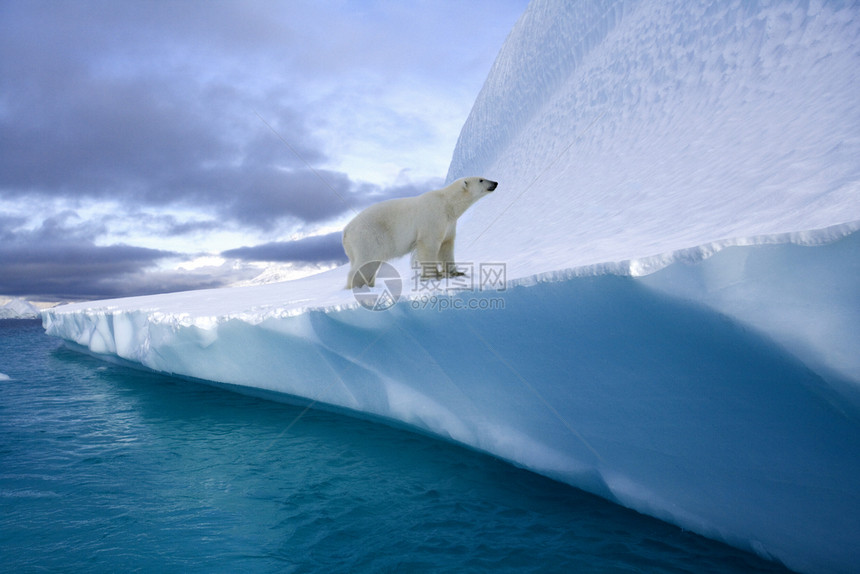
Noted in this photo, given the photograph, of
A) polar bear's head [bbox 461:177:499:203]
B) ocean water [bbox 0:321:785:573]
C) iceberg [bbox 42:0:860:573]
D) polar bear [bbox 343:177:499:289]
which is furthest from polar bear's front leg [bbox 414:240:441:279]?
ocean water [bbox 0:321:785:573]

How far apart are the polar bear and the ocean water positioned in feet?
4.26

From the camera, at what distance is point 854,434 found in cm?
143

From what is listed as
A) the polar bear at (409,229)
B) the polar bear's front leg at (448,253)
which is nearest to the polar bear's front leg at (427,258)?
the polar bear at (409,229)

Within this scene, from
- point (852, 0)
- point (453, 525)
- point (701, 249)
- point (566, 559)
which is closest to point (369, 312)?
point (453, 525)

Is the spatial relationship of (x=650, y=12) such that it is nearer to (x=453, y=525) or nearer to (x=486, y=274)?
(x=486, y=274)

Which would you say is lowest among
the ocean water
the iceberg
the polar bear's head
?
the ocean water

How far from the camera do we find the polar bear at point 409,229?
324cm

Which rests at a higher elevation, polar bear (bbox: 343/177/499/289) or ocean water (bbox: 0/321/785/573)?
polar bear (bbox: 343/177/499/289)

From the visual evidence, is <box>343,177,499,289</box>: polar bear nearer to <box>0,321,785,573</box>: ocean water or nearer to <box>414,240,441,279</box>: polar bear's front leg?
<box>414,240,441,279</box>: polar bear's front leg

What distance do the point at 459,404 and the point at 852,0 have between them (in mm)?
3666

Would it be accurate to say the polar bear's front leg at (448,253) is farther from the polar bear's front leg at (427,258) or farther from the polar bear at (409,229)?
the polar bear's front leg at (427,258)

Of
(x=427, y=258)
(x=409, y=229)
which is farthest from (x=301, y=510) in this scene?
(x=409, y=229)

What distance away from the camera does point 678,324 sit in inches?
62.5

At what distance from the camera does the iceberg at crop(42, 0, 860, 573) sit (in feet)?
4.62
